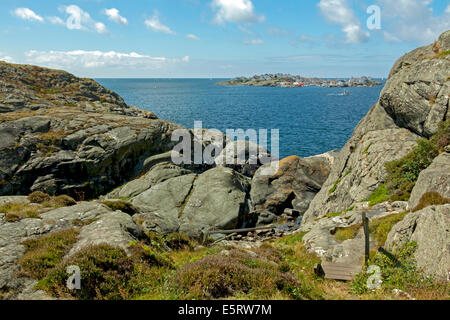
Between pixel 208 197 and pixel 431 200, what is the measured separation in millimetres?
21158

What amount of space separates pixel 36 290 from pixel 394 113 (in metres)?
30.7

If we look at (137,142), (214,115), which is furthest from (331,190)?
(214,115)

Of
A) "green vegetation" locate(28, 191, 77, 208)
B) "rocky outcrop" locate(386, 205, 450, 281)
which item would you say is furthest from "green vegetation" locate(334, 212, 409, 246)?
"green vegetation" locate(28, 191, 77, 208)

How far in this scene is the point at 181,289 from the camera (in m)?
9.40

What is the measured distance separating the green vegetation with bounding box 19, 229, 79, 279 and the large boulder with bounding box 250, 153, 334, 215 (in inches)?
934

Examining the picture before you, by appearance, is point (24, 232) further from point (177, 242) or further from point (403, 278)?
point (403, 278)

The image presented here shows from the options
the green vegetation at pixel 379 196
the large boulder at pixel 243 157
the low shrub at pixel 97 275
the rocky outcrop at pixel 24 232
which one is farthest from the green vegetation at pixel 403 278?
the large boulder at pixel 243 157

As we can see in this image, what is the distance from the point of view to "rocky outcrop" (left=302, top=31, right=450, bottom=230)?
2388cm

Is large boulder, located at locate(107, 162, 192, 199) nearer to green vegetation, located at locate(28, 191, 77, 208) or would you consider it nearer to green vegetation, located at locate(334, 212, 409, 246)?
green vegetation, located at locate(28, 191, 77, 208)

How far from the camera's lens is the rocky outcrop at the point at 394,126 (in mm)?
A: 23875

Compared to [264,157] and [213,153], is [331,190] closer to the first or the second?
[264,157]

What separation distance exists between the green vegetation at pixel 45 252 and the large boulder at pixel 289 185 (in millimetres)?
23724

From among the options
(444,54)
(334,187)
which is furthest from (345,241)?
(444,54)

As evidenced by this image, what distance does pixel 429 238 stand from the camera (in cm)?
1173
